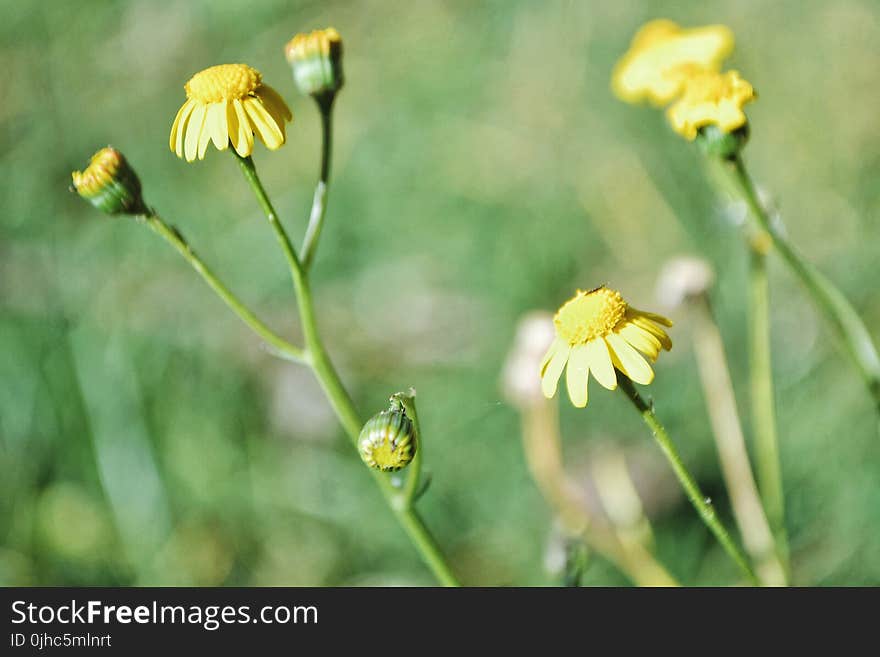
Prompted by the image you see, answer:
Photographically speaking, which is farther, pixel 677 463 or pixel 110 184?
pixel 110 184

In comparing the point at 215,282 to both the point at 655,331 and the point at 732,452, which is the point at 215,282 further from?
the point at 732,452

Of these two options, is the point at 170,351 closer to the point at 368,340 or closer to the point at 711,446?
the point at 368,340

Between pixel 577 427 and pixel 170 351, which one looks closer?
pixel 577 427

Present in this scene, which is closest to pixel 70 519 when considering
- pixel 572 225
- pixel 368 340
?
pixel 368 340

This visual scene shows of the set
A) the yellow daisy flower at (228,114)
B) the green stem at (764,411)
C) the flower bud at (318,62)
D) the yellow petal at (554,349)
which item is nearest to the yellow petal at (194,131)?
the yellow daisy flower at (228,114)

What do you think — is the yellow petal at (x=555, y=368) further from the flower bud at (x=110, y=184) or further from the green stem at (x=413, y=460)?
the flower bud at (x=110, y=184)

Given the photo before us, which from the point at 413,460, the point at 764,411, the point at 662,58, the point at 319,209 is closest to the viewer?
the point at 413,460

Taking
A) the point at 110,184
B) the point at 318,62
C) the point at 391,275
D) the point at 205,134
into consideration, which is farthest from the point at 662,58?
the point at 391,275

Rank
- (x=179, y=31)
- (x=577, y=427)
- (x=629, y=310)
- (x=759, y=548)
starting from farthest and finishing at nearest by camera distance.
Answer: (x=179, y=31) < (x=577, y=427) < (x=759, y=548) < (x=629, y=310)
